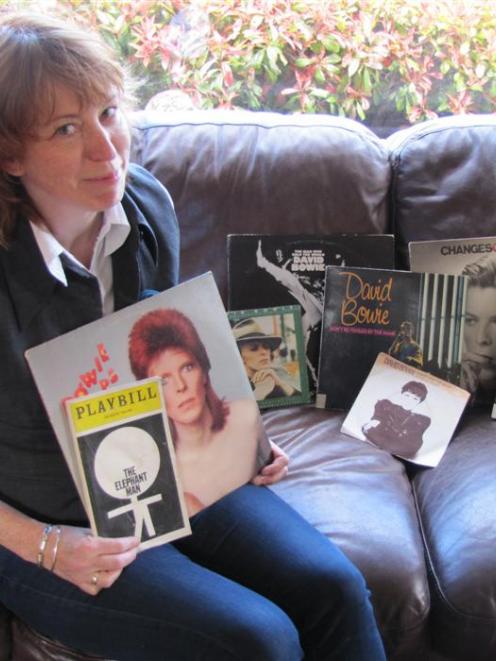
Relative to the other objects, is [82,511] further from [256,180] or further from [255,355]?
[256,180]

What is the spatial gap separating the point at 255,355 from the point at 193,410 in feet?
1.68

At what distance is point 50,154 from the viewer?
0.96m

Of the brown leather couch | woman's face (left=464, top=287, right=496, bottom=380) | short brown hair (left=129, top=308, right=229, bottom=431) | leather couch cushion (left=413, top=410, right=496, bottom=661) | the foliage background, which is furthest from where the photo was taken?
the foliage background

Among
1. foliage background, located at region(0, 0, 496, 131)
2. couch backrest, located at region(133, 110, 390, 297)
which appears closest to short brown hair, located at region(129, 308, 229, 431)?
couch backrest, located at region(133, 110, 390, 297)

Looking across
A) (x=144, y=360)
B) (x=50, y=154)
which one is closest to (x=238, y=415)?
(x=144, y=360)

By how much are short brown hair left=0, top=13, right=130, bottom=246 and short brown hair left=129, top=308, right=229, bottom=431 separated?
0.23 metres

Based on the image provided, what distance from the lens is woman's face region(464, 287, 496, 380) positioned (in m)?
1.56

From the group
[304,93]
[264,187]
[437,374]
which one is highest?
[304,93]

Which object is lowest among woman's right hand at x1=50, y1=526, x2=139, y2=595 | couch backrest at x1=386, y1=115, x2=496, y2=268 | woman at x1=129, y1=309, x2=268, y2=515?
woman's right hand at x1=50, y1=526, x2=139, y2=595

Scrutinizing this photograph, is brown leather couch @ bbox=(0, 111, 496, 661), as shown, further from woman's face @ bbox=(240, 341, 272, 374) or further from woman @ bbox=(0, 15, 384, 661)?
woman @ bbox=(0, 15, 384, 661)

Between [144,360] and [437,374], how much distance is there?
2.57 feet

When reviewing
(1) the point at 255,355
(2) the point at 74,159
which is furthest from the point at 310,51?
(2) the point at 74,159

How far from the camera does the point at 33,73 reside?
0.91 m

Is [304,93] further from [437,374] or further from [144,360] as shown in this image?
[144,360]
